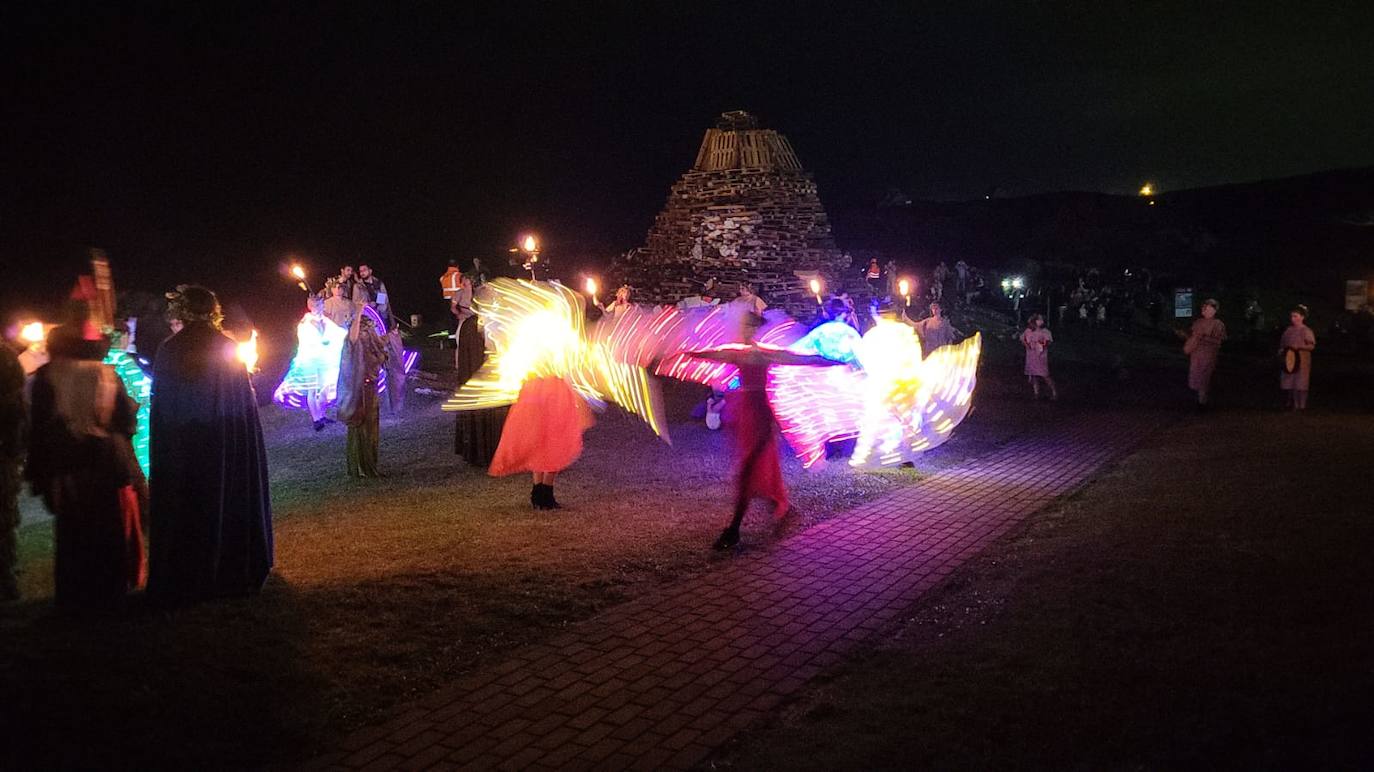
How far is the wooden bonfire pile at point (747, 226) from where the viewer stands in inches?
1017

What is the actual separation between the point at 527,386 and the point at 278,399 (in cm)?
587

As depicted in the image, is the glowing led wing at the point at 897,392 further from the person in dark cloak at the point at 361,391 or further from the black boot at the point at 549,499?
the person in dark cloak at the point at 361,391

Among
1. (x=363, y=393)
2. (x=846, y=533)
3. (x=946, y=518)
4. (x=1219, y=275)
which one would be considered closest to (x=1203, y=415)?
(x=946, y=518)

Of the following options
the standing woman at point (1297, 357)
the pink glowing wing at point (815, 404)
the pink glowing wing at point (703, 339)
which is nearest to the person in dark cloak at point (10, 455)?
the pink glowing wing at point (703, 339)

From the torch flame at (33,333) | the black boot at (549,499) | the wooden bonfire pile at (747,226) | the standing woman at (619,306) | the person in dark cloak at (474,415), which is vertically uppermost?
the wooden bonfire pile at (747,226)

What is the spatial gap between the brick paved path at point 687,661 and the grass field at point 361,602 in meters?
0.29

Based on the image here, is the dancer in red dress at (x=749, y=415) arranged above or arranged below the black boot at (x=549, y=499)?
above

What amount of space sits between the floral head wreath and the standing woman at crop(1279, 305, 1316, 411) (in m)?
17.1

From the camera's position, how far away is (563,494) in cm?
1017

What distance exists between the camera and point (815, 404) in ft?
36.3

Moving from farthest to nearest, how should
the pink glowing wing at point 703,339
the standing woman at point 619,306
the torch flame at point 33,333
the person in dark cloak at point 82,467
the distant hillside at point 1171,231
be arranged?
the distant hillside at point 1171,231 < the standing woman at point 619,306 < the pink glowing wing at point 703,339 < the torch flame at point 33,333 < the person in dark cloak at point 82,467

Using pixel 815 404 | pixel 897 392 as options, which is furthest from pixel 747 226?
pixel 815 404

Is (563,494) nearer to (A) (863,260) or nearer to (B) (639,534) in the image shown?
(B) (639,534)

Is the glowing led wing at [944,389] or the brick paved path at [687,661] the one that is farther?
the glowing led wing at [944,389]
